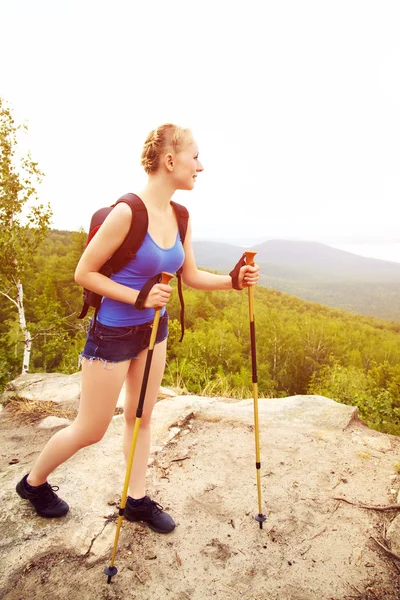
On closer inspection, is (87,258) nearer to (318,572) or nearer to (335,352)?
(318,572)

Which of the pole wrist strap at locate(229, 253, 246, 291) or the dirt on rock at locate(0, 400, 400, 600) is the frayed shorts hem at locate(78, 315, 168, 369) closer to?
the pole wrist strap at locate(229, 253, 246, 291)

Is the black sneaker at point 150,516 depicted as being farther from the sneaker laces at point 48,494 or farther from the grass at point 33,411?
the grass at point 33,411

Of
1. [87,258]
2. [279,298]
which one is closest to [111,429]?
[87,258]

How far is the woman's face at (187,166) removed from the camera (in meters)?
2.23

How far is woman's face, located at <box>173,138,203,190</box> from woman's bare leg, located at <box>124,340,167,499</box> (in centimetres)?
105

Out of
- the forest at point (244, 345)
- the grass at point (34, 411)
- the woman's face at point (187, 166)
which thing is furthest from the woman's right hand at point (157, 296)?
the forest at point (244, 345)

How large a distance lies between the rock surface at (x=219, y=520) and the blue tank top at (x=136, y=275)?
158cm

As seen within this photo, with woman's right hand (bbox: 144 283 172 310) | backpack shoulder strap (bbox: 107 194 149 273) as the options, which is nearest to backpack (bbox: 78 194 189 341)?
backpack shoulder strap (bbox: 107 194 149 273)

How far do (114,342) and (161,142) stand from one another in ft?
4.02

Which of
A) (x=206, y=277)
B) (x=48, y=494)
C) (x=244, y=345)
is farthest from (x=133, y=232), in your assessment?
(x=244, y=345)

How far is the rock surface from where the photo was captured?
7.55 ft

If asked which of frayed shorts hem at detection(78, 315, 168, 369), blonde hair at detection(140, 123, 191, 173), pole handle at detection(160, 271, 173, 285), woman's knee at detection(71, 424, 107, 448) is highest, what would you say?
blonde hair at detection(140, 123, 191, 173)

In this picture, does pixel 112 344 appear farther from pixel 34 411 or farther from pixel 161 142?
pixel 34 411

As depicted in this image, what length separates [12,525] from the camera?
2635 millimetres
